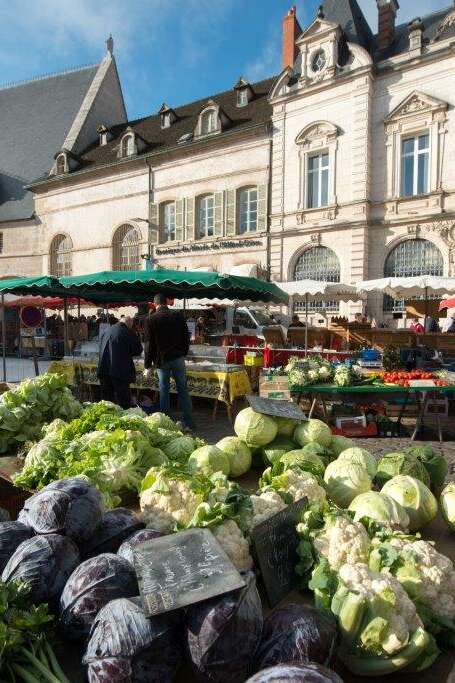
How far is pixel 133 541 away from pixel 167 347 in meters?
5.28

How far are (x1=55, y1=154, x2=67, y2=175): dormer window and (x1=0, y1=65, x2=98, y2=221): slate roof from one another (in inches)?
108

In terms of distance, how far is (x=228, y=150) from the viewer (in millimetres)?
21938

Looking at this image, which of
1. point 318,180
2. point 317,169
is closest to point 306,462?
point 318,180

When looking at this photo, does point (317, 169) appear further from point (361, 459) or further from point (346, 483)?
point (346, 483)

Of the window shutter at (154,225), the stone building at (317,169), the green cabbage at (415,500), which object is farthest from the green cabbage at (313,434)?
the window shutter at (154,225)

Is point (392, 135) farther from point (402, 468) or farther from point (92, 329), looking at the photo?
point (402, 468)

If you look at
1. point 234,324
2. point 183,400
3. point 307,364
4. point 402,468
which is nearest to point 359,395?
point 307,364

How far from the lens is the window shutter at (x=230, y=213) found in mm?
21844

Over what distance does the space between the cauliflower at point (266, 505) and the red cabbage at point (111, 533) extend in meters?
0.49

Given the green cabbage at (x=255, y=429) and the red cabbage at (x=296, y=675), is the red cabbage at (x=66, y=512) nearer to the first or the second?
the red cabbage at (x=296, y=675)

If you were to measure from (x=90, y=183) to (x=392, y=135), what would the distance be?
678 inches

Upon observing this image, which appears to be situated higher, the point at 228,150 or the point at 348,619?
the point at 228,150

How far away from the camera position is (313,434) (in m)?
3.26

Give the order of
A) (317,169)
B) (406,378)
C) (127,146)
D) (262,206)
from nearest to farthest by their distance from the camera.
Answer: (406,378) < (317,169) < (262,206) < (127,146)
